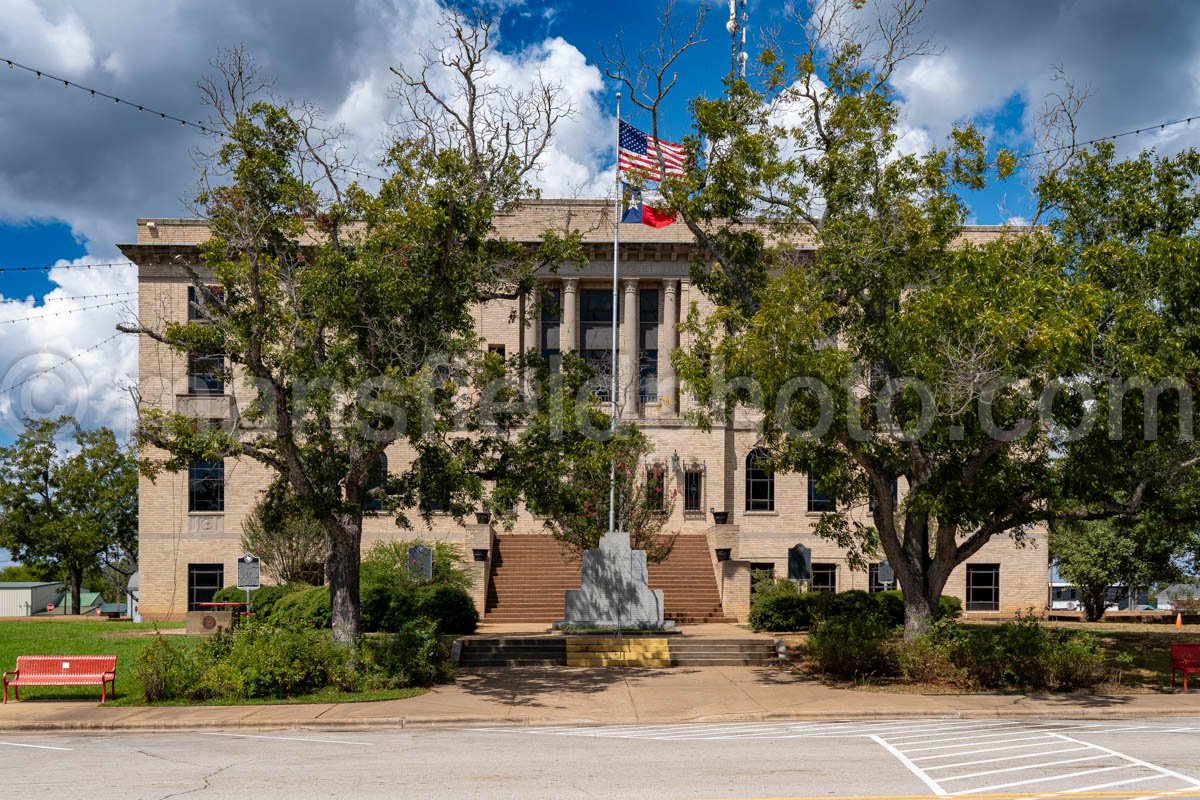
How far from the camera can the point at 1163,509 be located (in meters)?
23.3

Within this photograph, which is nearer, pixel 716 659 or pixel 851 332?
pixel 851 332

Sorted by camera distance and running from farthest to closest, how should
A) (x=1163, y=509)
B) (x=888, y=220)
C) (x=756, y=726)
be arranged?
(x=1163, y=509), (x=888, y=220), (x=756, y=726)

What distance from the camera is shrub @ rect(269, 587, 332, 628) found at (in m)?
26.9

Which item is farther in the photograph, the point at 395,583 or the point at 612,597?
the point at 395,583

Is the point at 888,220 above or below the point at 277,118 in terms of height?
below

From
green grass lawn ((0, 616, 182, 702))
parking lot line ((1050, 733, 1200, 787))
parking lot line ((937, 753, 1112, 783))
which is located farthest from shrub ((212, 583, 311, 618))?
parking lot line ((937, 753, 1112, 783))

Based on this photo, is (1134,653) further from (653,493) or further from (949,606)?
(653,493)

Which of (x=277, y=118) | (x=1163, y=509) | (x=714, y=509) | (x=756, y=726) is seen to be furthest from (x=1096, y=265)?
(x=714, y=509)

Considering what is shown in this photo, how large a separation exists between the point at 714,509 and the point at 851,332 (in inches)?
783

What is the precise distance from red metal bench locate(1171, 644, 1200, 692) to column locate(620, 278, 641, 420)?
23.4 meters

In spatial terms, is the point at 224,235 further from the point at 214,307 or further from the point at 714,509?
the point at 714,509

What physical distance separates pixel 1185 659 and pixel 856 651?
623cm

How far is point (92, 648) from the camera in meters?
26.4

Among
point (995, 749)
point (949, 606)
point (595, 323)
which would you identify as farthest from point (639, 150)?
point (995, 749)
